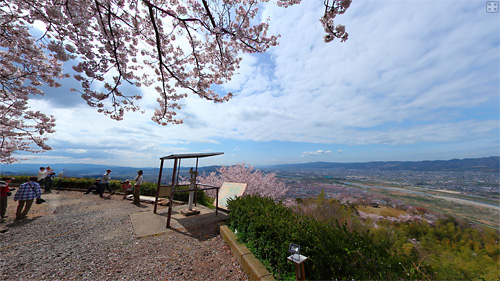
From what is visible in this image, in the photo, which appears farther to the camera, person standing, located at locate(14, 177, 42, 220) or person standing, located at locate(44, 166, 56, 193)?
person standing, located at locate(44, 166, 56, 193)

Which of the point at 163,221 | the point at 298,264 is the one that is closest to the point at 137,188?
the point at 163,221

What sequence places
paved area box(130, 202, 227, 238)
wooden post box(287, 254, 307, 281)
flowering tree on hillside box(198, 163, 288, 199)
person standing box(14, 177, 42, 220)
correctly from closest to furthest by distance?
wooden post box(287, 254, 307, 281), paved area box(130, 202, 227, 238), person standing box(14, 177, 42, 220), flowering tree on hillside box(198, 163, 288, 199)

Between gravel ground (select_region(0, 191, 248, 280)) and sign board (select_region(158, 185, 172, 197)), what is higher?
sign board (select_region(158, 185, 172, 197))

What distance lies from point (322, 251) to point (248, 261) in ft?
4.89

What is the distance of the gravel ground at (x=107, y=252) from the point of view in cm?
315

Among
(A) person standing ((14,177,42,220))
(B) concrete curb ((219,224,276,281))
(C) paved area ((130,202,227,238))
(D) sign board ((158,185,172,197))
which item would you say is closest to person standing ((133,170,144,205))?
(C) paved area ((130,202,227,238))

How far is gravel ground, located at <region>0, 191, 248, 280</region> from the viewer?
10.3 ft

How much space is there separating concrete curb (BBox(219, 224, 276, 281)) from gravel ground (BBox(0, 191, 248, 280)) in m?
0.15

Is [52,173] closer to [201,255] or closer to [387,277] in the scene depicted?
[201,255]

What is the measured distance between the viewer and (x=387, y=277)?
1.99 m

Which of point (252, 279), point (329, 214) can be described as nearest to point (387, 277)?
point (252, 279)

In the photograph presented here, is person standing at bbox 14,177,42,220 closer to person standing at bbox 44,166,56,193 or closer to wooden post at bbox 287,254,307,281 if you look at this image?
person standing at bbox 44,166,56,193

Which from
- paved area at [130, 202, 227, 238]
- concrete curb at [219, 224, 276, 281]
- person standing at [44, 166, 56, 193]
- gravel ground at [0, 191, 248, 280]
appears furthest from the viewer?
person standing at [44, 166, 56, 193]

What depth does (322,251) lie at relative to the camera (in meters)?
2.43
